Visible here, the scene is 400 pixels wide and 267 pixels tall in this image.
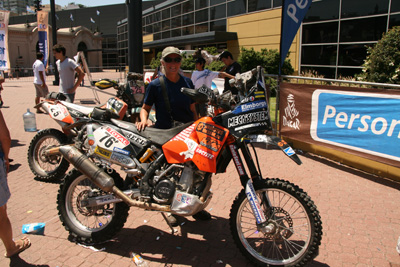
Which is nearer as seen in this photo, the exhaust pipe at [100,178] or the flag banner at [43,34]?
the exhaust pipe at [100,178]

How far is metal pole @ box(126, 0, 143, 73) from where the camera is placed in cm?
734

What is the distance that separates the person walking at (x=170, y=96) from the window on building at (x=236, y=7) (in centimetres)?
1822

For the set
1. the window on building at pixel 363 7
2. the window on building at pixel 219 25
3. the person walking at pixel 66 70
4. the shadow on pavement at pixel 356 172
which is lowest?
the shadow on pavement at pixel 356 172

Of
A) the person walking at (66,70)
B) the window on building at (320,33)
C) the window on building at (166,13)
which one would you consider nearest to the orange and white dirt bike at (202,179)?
the person walking at (66,70)

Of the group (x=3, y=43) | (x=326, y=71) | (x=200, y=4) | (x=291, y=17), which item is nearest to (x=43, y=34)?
(x=3, y=43)

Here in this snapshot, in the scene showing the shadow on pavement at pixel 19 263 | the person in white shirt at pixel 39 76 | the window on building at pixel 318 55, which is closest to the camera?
the shadow on pavement at pixel 19 263

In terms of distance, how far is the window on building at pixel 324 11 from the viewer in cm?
1510

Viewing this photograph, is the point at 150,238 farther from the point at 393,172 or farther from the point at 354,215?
the point at 393,172

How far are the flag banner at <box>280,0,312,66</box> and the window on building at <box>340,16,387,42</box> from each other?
8314 mm

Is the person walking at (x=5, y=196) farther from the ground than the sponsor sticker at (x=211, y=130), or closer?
closer

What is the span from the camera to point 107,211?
3.74 m

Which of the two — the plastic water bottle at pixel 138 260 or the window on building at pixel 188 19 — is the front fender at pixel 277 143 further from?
the window on building at pixel 188 19

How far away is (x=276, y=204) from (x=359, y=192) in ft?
7.46

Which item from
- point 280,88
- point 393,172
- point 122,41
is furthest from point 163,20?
point 393,172
